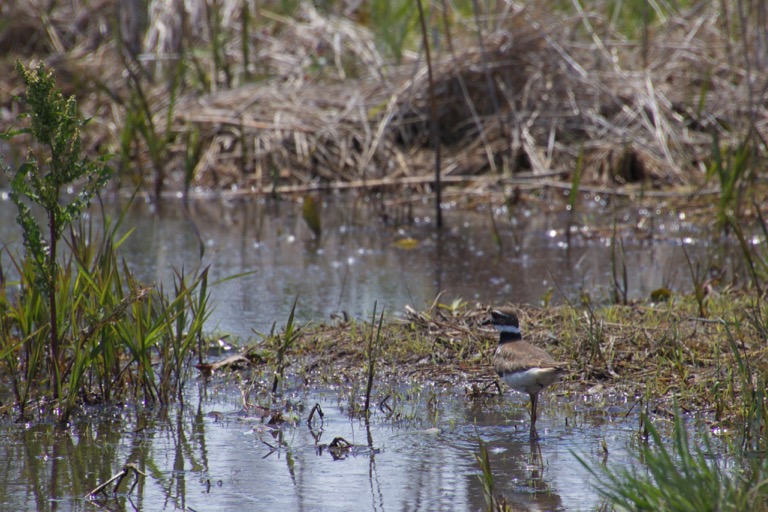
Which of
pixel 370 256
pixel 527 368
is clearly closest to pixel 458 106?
pixel 370 256

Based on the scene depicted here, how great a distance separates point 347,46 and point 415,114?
6.63 ft

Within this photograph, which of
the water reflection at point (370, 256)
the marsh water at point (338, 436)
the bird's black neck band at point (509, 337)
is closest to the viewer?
the marsh water at point (338, 436)

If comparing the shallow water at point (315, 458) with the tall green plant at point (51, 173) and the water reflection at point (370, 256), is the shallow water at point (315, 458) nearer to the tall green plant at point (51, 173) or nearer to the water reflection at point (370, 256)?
the tall green plant at point (51, 173)

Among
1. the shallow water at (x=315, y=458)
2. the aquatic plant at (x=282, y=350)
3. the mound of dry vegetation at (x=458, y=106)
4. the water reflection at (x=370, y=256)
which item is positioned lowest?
the shallow water at (x=315, y=458)

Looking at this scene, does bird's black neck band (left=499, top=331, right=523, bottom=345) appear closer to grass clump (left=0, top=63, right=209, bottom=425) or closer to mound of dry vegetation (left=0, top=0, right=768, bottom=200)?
grass clump (left=0, top=63, right=209, bottom=425)

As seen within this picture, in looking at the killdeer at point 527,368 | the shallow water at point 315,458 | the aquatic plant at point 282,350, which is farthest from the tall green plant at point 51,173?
the killdeer at point 527,368

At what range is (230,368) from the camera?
5215mm

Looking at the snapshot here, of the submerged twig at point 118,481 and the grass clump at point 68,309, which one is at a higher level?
the grass clump at point 68,309

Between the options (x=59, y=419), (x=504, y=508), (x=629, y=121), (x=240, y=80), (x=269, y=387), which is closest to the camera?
(x=504, y=508)

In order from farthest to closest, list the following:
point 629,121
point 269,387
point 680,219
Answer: point 629,121 → point 680,219 → point 269,387

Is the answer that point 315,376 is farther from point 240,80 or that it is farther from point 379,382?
point 240,80

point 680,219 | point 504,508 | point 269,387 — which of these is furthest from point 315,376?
point 680,219

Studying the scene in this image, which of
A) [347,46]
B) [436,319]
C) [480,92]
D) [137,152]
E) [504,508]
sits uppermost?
[347,46]

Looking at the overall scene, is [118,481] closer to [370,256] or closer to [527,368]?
[527,368]
